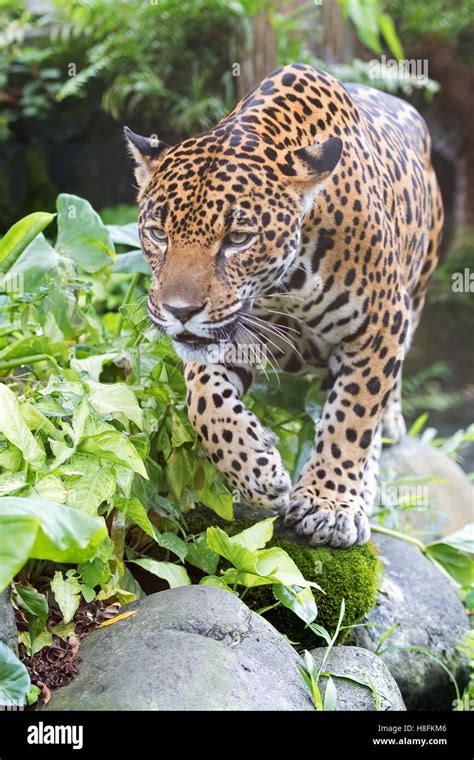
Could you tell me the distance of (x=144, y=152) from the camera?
16.6 feet

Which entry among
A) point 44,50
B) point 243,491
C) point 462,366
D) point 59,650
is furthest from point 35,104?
point 59,650

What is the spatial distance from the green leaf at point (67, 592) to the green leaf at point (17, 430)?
53cm

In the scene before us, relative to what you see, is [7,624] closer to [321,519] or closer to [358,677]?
[358,677]

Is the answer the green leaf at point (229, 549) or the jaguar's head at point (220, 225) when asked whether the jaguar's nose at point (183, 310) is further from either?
the green leaf at point (229, 549)

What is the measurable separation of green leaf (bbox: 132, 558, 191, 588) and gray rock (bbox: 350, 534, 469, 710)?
3.85 feet

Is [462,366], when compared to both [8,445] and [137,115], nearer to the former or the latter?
[137,115]

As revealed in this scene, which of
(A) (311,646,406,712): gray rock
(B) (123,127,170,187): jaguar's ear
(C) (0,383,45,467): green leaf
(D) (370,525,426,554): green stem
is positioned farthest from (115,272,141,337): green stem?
(A) (311,646,406,712): gray rock

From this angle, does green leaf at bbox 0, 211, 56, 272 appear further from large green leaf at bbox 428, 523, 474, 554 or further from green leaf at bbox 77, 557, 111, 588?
large green leaf at bbox 428, 523, 474, 554

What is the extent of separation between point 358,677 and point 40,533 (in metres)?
2.14

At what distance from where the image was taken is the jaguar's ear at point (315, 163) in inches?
190

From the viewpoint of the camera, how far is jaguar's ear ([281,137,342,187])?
4.82 m

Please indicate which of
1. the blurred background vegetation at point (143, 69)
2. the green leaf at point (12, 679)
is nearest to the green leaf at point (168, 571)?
the green leaf at point (12, 679)

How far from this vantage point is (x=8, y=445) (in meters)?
4.34

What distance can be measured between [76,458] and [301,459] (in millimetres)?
2135
